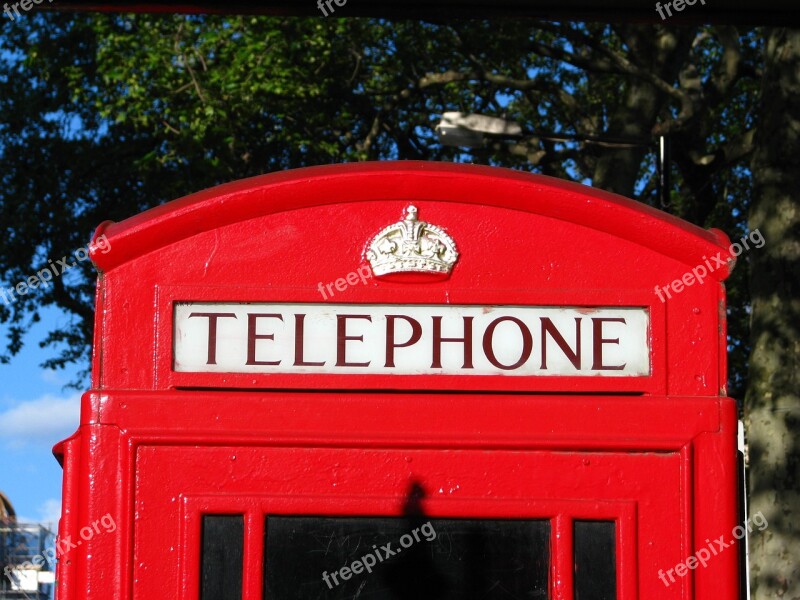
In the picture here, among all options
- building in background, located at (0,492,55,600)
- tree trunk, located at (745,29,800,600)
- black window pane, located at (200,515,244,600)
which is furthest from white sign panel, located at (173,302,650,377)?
building in background, located at (0,492,55,600)

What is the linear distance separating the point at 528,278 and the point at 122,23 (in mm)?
14057

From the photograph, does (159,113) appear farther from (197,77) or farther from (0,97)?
(0,97)

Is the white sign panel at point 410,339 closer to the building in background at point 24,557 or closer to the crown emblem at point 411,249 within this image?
the crown emblem at point 411,249

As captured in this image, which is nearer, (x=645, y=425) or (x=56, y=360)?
(x=645, y=425)

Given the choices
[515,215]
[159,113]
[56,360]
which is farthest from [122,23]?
[515,215]

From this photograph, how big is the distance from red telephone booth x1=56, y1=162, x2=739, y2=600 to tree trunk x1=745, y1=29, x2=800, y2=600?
446cm

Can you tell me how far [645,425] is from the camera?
3031mm

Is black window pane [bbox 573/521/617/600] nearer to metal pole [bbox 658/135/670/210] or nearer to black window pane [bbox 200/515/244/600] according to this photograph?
black window pane [bbox 200/515/244/600]

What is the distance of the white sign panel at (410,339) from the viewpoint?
3.04 metres

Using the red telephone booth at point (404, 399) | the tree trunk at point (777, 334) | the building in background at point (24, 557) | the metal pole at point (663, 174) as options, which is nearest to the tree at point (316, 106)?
the metal pole at point (663, 174)

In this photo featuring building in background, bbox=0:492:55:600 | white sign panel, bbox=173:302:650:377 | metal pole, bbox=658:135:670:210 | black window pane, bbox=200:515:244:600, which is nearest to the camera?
black window pane, bbox=200:515:244:600

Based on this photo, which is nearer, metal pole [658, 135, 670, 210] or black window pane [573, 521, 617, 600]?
black window pane [573, 521, 617, 600]

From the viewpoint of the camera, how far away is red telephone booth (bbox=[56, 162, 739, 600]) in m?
2.96

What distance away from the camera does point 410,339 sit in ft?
10.0
